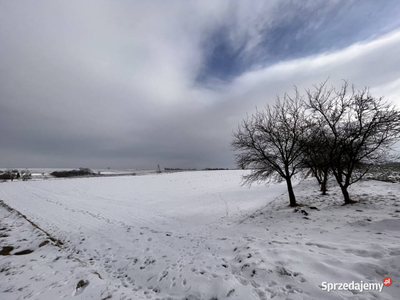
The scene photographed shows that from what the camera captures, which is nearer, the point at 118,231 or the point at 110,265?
the point at 110,265

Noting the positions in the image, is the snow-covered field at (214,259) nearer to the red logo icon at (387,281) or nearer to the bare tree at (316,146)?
the red logo icon at (387,281)

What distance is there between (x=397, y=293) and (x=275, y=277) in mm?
2314

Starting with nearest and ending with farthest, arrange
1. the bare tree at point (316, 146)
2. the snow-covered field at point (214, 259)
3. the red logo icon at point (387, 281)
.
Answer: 1. the red logo icon at point (387, 281)
2. the snow-covered field at point (214, 259)
3. the bare tree at point (316, 146)

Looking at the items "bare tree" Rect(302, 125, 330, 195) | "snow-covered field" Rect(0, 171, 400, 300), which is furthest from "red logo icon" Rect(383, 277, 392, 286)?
"bare tree" Rect(302, 125, 330, 195)

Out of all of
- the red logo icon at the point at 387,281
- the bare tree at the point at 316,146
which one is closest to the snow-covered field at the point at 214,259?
the red logo icon at the point at 387,281

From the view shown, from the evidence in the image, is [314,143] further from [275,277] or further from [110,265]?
[110,265]

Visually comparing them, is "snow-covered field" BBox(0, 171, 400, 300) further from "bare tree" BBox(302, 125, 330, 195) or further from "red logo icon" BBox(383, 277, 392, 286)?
"bare tree" BBox(302, 125, 330, 195)

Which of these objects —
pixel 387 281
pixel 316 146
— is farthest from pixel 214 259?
pixel 316 146

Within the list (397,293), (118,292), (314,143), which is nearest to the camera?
(397,293)

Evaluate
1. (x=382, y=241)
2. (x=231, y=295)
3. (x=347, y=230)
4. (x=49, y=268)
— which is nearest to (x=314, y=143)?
(x=347, y=230)

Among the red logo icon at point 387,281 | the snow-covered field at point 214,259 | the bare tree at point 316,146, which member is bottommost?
the snow-covered field at point 214,259

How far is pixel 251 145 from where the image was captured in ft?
42.4

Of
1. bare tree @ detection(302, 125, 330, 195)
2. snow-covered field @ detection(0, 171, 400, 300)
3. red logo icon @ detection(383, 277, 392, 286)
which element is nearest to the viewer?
red logo icon @ detection(383, 277, 392, 286)

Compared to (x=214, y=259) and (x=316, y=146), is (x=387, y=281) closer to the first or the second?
(x=214, y=259)
